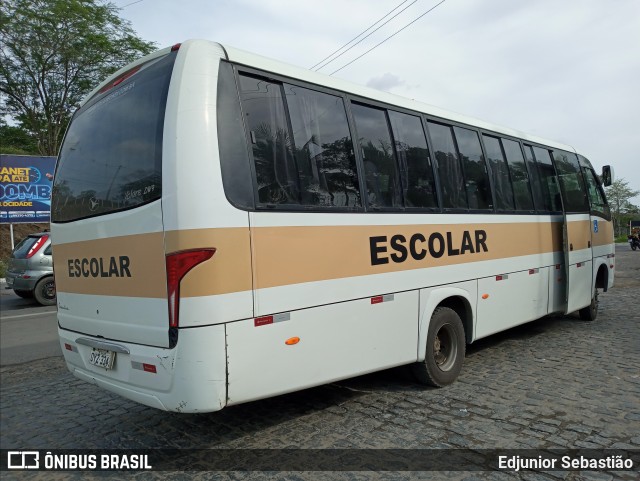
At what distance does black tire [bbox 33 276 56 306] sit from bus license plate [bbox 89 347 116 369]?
958cm

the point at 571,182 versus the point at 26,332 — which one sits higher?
the point at 571,182

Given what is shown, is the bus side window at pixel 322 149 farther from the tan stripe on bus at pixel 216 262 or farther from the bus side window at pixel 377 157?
the tan stripe on bus at pixel 216 262

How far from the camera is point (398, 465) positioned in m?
3.20

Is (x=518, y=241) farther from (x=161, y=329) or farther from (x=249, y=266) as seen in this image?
(x=161, y=329)

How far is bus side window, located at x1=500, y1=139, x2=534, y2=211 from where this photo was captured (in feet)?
20.7

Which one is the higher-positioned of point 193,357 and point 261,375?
point 193,357

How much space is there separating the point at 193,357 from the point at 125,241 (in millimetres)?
982

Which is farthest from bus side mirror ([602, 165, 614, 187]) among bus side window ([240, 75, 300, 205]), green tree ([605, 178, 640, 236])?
green tree ([605, 178, 640, 236])

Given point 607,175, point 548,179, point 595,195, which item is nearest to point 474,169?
point 548,179

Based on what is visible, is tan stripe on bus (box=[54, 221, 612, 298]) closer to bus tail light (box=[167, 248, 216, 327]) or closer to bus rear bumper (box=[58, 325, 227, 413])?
bus tail light (box=[167, 248, 216, 327])

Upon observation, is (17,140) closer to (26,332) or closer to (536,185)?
(26,332)

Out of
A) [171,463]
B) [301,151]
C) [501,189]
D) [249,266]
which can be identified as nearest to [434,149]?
[501,189]

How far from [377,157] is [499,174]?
2.49 m

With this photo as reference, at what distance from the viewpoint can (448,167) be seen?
17.0 feet
